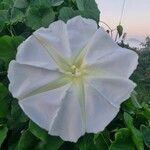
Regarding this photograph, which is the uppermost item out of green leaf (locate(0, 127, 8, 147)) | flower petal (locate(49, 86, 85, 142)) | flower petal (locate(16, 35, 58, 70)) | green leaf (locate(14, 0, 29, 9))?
flower petal (locate(16, 35, 58, 70))

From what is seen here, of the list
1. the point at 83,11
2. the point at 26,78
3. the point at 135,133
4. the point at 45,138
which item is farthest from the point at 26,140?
the point at 83,11

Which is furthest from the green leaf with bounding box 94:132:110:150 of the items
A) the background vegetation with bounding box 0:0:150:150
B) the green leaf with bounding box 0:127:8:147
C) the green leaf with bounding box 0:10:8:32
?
the green leaf with bounding box 0:10:8:32

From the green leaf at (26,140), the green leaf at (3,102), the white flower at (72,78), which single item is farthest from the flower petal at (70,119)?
the green leaf at (3,102)

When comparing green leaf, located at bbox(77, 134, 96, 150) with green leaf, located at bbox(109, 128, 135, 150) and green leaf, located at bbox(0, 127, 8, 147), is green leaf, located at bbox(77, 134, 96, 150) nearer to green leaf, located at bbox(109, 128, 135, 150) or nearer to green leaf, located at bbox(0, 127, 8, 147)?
green leaf, located at bbox(109, 128, 135, 150)

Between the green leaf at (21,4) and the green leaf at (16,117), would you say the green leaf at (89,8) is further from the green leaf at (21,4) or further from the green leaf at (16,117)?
the green leaf at (16,117)

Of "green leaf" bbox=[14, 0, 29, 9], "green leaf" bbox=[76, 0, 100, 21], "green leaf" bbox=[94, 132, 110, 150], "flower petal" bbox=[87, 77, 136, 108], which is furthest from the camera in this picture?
"green leaf" bbox=[14, 0, 29, 9]

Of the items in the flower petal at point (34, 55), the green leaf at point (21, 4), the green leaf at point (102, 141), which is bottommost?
the green leaf at point (102, 141)

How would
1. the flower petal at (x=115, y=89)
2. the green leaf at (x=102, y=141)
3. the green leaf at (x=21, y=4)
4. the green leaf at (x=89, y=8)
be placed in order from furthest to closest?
the green leaf at (x=21, y=4) → the green leaf at (x=89, y=8) → the green leaf at (x=102, y=141) → the flower petal at (x=115, y=89)

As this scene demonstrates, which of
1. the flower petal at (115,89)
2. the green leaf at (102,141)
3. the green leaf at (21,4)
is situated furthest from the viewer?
the green leaf at (21,4)
